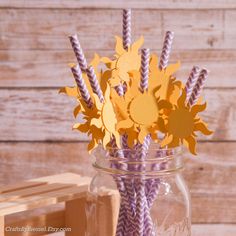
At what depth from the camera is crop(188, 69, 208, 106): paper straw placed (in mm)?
675

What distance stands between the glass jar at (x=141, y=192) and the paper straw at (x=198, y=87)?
0.19 feet

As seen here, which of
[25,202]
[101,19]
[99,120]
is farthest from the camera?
[101,19]

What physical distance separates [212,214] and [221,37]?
0.36m

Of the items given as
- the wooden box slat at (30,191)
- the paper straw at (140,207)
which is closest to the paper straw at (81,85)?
the paper straw at (140,207)

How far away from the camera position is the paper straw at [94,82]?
655 millimetres

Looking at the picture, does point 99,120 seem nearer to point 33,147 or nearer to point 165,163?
point 165,163

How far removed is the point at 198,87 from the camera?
26.7 inches

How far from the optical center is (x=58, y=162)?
3.90ft

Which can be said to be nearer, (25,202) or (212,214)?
(25,202)

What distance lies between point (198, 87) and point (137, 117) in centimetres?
8

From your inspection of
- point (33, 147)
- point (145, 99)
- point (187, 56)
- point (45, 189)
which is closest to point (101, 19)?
point (187, 56)

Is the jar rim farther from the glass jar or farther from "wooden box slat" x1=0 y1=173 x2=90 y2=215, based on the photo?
"wooden box slat" x1=0 y1=173 x2=90 y2=215

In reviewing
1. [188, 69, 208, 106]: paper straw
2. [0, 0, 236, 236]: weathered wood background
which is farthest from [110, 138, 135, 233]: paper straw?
[0, 0, 236, 236]: weathered wood background

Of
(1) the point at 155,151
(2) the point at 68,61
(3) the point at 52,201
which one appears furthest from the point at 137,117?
(2) the point at 68,61
